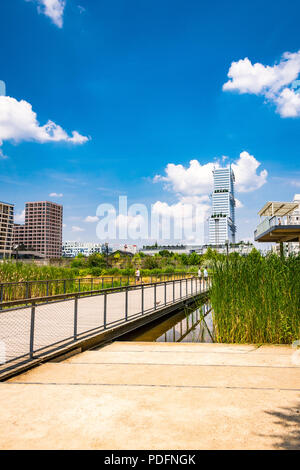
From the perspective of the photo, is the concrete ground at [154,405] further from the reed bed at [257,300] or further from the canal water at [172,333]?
the canal water at [172,333]

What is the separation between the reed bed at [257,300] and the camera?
23.6 feet

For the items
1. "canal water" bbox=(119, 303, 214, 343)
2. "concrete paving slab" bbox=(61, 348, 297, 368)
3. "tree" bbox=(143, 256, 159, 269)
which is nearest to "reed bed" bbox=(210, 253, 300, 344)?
"canal water" bbox=(119, 303, 214, 343)

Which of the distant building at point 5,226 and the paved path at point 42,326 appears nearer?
the paved path at point 42,326

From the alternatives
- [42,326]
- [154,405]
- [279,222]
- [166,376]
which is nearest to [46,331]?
[42,326]

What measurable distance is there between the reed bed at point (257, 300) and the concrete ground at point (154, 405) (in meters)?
1.64

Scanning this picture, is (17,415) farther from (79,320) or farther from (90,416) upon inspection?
(79,320)

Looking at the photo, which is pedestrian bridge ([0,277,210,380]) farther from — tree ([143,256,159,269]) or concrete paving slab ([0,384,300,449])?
tree ([143,256,159,269])

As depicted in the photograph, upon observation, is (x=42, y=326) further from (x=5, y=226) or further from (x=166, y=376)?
(x=5, y=226)

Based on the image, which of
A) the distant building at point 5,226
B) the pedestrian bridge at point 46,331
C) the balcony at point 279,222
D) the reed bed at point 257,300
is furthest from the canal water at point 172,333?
the distant building at point 5,226

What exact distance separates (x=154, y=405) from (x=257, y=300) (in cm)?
451

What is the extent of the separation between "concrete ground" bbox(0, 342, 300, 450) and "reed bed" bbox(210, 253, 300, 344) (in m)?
1.64

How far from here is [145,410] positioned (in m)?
3.26

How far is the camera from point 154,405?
3.39 m
